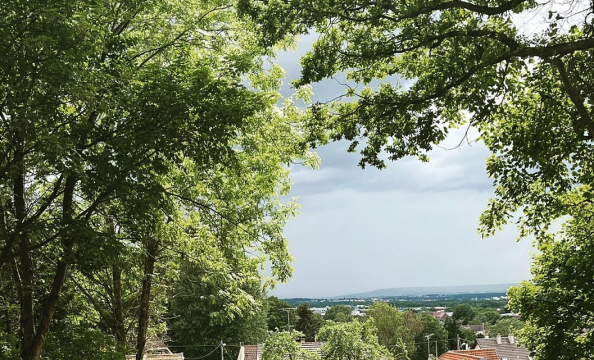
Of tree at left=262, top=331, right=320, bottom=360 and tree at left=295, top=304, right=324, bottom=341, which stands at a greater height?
tree at left=262, top=331, right=320, bottom=360

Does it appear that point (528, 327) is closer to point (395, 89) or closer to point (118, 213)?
point (395, 89)

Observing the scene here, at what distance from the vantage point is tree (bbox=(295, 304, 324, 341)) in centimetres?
5047

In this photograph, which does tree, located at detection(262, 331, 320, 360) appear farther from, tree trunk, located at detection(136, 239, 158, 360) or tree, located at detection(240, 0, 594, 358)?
tree, located at detection(240, 0, 594, 358)

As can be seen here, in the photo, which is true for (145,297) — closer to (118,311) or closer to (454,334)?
(118,311)

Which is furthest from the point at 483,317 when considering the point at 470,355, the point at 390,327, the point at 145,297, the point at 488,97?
the point at 488,97

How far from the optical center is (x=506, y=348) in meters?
27.7

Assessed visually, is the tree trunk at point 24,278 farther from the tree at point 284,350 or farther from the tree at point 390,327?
the tree at point 390,327

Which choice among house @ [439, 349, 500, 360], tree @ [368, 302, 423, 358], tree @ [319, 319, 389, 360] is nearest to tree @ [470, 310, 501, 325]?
tree @ [368, 302, 423, 358]

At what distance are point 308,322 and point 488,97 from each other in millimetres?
49436

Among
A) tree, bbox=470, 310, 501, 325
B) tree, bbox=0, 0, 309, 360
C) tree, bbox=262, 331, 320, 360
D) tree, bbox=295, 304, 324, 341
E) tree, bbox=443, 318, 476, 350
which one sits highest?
tree, bbox=0, 0, 309, 360

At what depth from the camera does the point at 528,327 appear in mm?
7465

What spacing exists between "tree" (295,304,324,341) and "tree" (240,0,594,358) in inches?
1809

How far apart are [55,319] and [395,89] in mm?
6937

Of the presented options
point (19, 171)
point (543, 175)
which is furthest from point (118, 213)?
point (543, 175)
